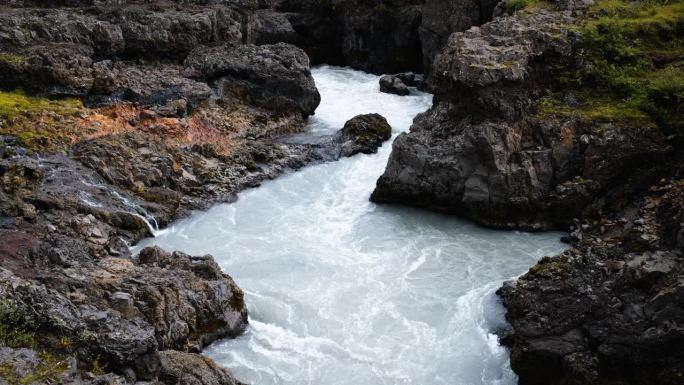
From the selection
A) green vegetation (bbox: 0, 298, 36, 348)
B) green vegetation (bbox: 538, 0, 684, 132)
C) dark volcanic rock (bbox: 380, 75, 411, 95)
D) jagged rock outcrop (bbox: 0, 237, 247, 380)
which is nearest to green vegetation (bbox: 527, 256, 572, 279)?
jagged rock outcrop (bbox: 0, 237, 247, 380)

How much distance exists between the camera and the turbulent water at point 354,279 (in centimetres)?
1678

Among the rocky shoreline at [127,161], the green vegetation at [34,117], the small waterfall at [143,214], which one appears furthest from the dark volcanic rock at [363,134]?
the green vegetation at [34,117]

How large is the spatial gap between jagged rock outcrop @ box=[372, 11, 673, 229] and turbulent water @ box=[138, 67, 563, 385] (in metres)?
1.12

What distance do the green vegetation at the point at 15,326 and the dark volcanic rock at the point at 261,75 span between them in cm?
2161

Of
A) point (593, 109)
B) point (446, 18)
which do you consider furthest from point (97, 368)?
point (446, 18)

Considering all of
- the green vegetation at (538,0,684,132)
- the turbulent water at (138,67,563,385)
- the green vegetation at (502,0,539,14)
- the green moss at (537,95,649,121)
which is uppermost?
the green vegetation at (502,0,539,14)

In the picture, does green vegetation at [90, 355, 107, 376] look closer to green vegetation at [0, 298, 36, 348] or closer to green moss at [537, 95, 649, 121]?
green vegetation at [0, 298, 36, 348]

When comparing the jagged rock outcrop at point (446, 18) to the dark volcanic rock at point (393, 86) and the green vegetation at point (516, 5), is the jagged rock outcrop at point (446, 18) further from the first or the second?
the green vegetation at point (516, 5)

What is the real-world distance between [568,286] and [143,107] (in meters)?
20.5

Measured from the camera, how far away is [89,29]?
33.6m

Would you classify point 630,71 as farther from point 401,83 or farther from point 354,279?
point 401,83

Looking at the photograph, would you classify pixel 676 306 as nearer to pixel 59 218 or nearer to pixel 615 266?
pixel 615 266

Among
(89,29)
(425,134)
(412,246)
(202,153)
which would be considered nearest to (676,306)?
(412,246)

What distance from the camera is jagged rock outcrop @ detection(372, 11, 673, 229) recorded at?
2331 cm
